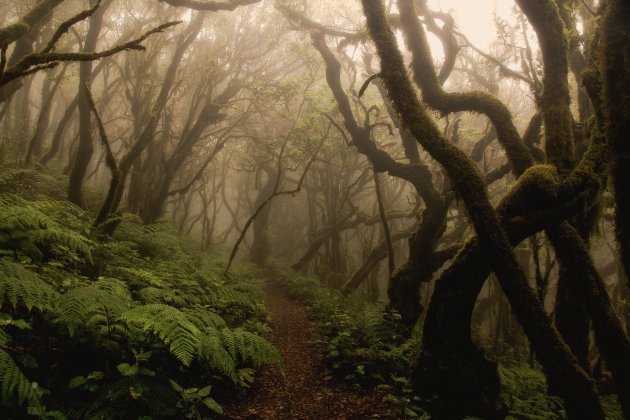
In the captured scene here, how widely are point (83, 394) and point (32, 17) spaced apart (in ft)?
18.6

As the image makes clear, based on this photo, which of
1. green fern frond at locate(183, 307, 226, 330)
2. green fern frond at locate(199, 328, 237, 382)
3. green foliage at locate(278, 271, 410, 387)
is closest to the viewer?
green fern frond at locate(199, 328, 237, 382)

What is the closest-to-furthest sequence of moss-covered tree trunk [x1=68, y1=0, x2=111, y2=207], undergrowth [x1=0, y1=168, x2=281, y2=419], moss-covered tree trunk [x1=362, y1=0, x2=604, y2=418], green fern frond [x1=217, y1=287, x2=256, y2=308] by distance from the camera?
undergrowth [x1=0, y1=168, x2=281, y2=419] → moss-covered tree trunk [x1=362, y1=0, x2=604, y2=418] → green fern frond [x1=217, y1=287, x2=256, y2=308] → moss-covered tree trunk [x1=68, y1=0, x2=111, y2=207]

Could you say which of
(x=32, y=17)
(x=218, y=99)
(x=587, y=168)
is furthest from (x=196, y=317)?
(x=218, y=99)

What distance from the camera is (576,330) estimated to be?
570 centimetres

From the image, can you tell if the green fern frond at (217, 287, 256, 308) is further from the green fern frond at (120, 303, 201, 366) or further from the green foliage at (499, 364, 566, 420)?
the green foliage at (499, 364, 566, 420)

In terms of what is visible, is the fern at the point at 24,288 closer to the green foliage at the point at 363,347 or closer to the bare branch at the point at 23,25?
the bare branch at the point at 23,25

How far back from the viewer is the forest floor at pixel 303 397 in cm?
426

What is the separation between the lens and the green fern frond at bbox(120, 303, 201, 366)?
3229mm

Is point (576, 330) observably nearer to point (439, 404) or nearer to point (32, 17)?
point (439, 404)

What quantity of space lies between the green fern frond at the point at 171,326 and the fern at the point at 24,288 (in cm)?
63

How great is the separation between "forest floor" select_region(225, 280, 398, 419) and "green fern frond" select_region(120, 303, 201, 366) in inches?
43.3

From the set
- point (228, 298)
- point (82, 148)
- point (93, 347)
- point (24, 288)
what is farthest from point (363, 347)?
point (82, 148)

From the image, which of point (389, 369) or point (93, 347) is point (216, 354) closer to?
point (93, 347)

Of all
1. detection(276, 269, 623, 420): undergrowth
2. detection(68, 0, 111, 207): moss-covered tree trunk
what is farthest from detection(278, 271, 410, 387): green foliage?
detection(68, 0, 111, 207): moss-covered tree trunk
